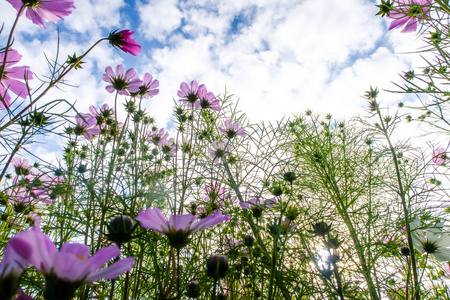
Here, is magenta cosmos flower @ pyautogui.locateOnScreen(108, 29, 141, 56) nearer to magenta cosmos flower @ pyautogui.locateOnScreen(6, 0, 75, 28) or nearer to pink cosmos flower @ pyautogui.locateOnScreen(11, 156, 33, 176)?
magenta cosmos flower @ pyautogui.locateOnScreen(6, 0, 75, 28)

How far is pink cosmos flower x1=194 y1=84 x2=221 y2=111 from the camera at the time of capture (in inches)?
52.1

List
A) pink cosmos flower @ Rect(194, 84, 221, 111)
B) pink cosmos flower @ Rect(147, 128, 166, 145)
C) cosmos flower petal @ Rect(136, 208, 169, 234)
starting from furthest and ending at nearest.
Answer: pink cosmos flower @ Rect(147, 128, 166, 145), pink cosmos flower @ Rect(194, 84, 221, 111), cosmos flower petal @ Rect(136, 208, 169, 234)

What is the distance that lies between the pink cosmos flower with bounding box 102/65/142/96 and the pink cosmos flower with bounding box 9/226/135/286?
3.03 feet

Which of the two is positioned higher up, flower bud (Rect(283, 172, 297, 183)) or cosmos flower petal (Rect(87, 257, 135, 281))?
flower bud (Rect(283, 172, 297, 183))

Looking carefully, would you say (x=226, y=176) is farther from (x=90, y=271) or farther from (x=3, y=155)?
(x=90, y=271)

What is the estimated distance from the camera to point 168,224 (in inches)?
16.1

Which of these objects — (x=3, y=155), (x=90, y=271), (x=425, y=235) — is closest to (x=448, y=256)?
(x=425, y=235)

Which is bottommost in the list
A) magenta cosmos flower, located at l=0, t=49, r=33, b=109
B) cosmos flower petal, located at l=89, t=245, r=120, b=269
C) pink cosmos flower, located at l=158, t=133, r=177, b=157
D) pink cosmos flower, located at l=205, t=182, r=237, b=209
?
cosmos flower petal, located at l=89, t=245, r=120, b=269

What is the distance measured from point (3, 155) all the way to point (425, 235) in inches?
63.3

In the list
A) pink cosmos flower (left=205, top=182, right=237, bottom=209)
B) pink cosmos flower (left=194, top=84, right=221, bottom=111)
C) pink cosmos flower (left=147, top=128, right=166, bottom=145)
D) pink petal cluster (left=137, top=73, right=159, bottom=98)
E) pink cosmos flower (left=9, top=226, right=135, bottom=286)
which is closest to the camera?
pink cosmos flower (left=9, top=226, right=135, bottom=286)

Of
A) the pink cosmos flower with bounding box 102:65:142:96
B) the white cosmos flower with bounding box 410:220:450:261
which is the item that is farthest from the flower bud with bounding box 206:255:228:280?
the white cosmos flower with bounding box 410:220:450:261

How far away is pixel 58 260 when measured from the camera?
8.9 inches

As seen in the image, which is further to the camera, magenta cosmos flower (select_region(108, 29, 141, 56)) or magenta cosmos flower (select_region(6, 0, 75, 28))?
magenta cosmos flower (select_region(108, 29, 141, 56))

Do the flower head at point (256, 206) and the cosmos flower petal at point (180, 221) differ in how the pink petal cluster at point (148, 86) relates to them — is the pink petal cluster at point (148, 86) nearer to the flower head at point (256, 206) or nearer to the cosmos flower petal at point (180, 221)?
the flower head at point (256, 206)
